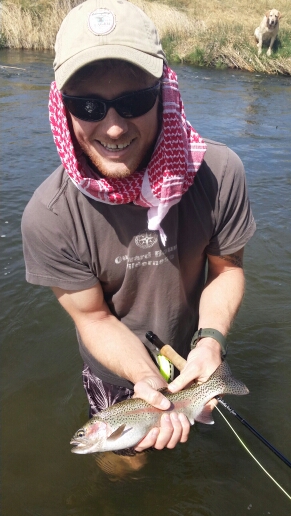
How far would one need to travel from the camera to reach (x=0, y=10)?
21750 mm

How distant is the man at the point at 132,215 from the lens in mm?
2197

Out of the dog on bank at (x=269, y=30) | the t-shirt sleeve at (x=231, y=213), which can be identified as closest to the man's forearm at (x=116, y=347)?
the t-shirt sleeve at (x=231, y=213)

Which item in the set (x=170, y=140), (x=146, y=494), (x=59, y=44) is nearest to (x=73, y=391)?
(x=146, y=494)

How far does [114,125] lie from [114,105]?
102 millimetres

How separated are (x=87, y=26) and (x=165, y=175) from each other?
32.3 inches

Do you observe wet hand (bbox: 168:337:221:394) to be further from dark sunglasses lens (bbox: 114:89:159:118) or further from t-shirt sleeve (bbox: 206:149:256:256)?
dark sunglasses lens (bbox: 114:89:159:118)

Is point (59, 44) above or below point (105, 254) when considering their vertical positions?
above

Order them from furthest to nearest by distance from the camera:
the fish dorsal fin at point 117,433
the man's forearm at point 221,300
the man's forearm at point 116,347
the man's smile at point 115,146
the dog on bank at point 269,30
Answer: the dog on bank at point 269,30 < the man's forearm at point 221,300 < the man's forearm at point 116,347 < the fish dorsal fin at point 117,433 < the man's smile at point 115,146

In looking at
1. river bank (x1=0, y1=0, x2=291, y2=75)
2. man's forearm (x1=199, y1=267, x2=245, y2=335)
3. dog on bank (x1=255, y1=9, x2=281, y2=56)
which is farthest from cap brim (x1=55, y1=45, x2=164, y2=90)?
dog on bank (x1=255, y1=9, x2=281, y2=56)

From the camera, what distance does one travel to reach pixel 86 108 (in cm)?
224

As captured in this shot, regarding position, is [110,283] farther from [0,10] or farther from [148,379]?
[0,10]

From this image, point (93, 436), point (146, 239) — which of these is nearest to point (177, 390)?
point (93, 436)

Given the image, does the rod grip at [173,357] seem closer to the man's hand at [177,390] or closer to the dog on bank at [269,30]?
the man's hand at [177,390]

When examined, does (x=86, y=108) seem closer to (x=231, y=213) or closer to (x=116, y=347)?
(x=231, y=213)
